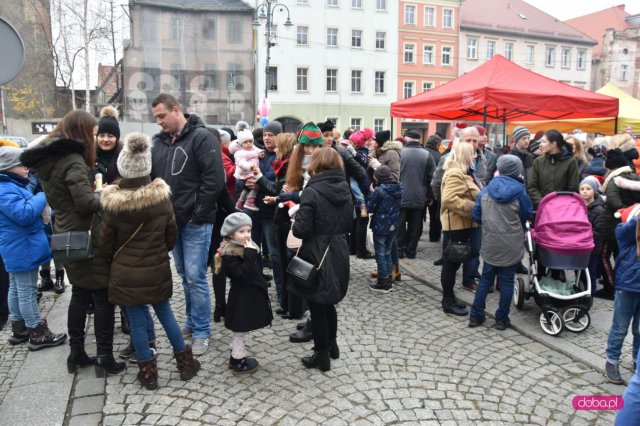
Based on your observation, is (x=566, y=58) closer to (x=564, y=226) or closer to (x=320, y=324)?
(x=564, y=226)

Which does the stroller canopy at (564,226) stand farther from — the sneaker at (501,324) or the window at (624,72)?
the window at (624,72)

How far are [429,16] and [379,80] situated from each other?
7.94 meters

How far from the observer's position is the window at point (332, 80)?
4103cm

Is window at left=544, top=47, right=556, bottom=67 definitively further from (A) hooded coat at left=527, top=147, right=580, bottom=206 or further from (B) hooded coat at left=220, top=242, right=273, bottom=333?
(B) hooded coat at left=220, top=242, right=273, bottom=333

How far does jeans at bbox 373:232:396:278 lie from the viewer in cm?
599

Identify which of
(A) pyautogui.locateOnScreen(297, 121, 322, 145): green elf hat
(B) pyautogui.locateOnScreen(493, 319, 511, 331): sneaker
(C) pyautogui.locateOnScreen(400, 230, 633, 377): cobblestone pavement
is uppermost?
(A) pyautogui.locateOnScreen(297, 121, 322, 145): green elf hat

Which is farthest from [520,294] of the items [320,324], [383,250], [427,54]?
[427,54]

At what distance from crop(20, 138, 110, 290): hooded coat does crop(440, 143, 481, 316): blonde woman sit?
3.37 meters

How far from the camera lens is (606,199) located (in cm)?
560

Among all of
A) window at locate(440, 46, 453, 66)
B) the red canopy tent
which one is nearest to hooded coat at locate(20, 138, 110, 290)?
the red canopy tent

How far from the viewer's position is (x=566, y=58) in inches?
1951

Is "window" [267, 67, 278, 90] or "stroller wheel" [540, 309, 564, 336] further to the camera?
"window" [267, 67, 278, 90]

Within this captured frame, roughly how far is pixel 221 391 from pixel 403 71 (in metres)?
42.7

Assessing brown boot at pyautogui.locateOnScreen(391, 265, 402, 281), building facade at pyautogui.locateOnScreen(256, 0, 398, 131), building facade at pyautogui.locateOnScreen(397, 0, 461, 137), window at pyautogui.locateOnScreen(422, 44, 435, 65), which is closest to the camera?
brown boot at pyautogui.locateOnScreen(391, 265, 402, 281)
